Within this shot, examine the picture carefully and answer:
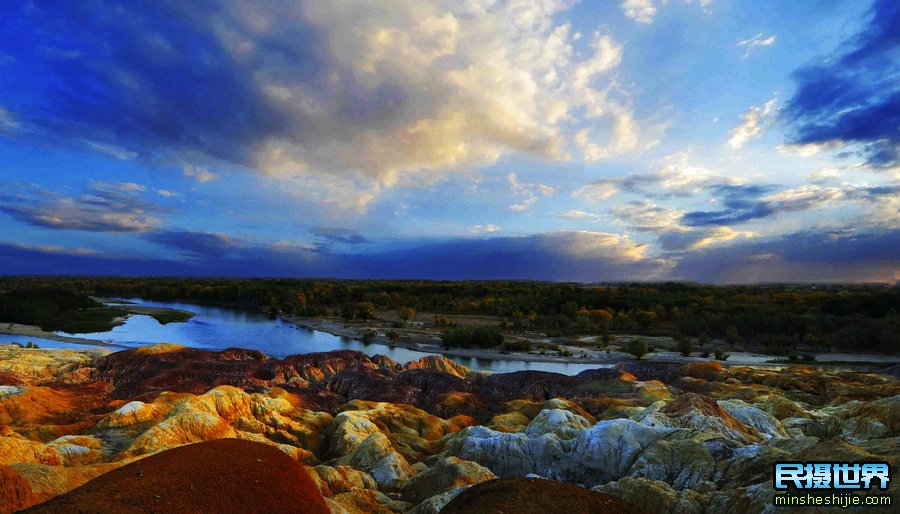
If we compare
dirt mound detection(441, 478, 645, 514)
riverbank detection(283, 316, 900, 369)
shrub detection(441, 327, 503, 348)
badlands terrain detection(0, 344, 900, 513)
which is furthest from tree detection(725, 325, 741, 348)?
dirt mound detection(441, 478, 645, 514)

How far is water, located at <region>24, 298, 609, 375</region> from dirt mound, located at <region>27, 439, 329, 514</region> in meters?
54.1

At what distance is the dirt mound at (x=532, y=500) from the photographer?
1033cm

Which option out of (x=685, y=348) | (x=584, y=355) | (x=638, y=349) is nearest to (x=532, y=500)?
(x=638, y=349)

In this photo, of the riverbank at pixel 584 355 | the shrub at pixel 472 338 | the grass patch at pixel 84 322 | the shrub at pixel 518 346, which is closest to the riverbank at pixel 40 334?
the grass patch at pixel 84 322

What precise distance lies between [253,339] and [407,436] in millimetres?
67547

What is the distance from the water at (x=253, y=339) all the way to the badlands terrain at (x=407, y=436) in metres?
27.4

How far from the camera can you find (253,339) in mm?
84812

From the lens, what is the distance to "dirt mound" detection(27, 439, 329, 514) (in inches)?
385

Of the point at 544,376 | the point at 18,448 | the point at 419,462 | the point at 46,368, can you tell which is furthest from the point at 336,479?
the point at 46,368

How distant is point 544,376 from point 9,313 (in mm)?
104207

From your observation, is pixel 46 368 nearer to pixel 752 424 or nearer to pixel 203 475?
pixel 203 475

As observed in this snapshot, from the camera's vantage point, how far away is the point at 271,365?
4350 cm

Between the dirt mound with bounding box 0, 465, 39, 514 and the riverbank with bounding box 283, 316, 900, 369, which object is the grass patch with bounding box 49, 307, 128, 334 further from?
the dirt mound with bounding box 0, 465, 39, 514

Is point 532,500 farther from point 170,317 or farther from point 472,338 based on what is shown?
point 170,317
